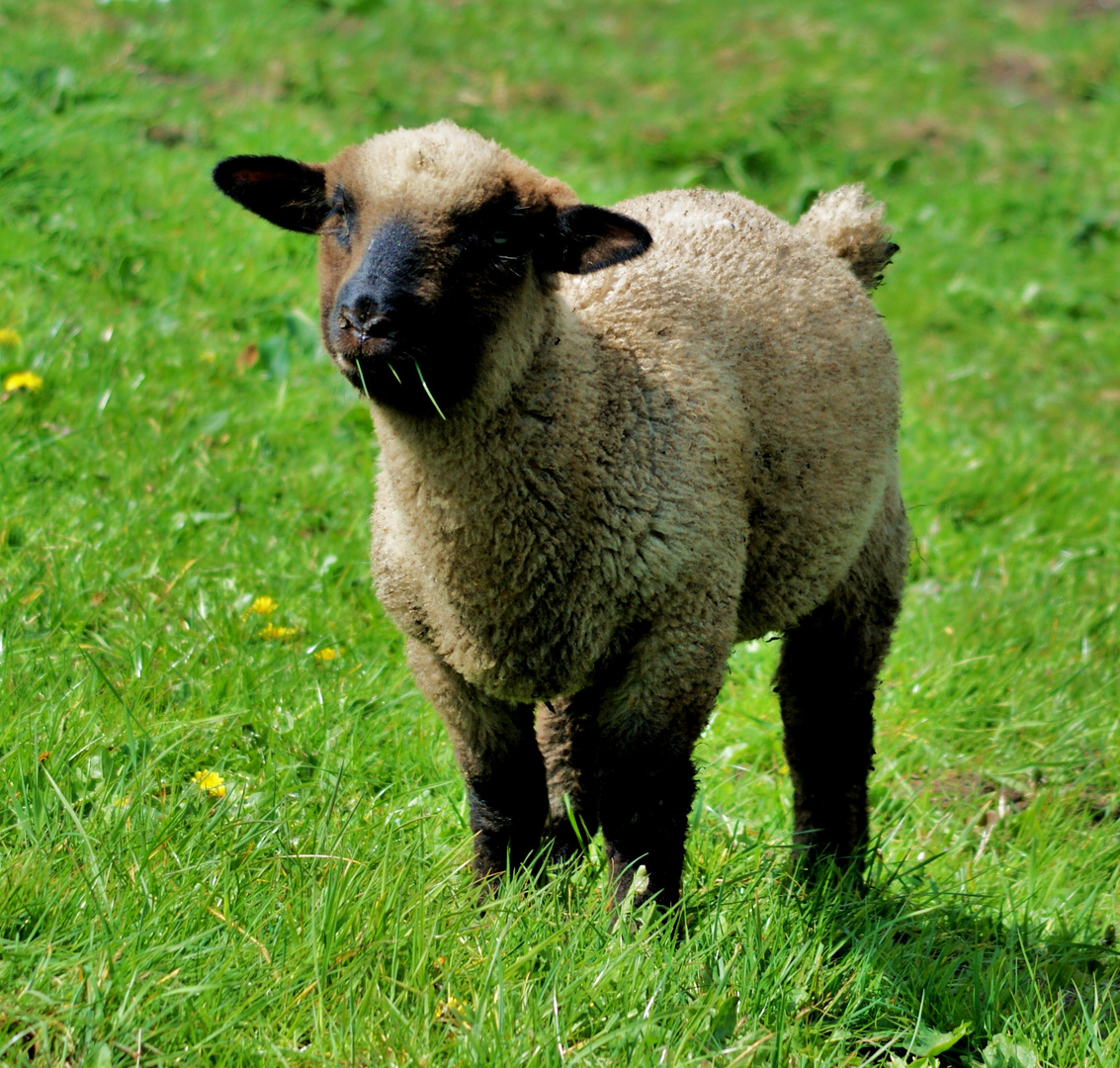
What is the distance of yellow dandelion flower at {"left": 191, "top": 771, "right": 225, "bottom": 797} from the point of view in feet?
11.2

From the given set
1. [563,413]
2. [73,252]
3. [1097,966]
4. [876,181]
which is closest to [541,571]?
[563,413]

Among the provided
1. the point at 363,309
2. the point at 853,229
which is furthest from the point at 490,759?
the point at 853,229

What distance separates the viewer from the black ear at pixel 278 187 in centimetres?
345

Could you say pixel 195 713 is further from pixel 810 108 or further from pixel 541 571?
pixel 810 108

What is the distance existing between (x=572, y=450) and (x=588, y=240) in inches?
20.4

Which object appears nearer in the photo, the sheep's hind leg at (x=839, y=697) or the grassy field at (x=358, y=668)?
the grassy field at (x=358, y=668)

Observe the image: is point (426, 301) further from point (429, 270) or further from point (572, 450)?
point (572, 450)

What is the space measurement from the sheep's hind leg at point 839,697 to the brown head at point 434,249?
1658 millimetres

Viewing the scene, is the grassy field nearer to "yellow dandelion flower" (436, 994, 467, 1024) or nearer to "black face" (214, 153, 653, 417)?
"yellow dandelion flower" (436, 994, 467, 1024)

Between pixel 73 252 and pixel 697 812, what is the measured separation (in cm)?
425

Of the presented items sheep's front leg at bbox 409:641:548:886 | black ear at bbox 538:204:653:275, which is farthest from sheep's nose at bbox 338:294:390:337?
sheep's front leg at bbox 409:641:548:886

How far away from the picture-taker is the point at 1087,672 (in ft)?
18.3

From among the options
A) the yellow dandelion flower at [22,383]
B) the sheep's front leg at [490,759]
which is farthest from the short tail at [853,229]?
the yellow dandelion flower at [22,383]

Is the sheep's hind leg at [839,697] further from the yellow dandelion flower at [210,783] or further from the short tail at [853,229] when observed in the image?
the yellow dandelion flower at [210,783]
